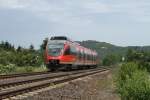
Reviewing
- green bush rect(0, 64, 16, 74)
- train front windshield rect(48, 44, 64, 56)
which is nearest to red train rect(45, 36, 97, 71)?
train front windshield rect(48, 44, 64, 56)

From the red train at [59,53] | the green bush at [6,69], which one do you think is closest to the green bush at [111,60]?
the red train at [59,53]

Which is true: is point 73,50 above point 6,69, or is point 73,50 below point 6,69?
above

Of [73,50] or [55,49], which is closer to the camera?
[55,49]

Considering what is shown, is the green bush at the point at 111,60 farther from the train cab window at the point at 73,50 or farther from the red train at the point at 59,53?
the red train at the point at 59,53

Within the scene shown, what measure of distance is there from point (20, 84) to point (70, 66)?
26.1 metres

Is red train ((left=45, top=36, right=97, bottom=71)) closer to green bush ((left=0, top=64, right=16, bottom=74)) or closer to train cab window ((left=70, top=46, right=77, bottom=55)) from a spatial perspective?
train cab window ((left=70, top=46, right=77, bottom=55))

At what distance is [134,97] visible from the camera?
16.9 m

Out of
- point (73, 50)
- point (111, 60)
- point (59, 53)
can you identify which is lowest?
point (111, 60)

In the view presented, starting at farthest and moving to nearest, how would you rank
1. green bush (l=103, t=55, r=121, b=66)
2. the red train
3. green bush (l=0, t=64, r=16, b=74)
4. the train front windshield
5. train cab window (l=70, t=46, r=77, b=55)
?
1. green bush (l=103, t=55, r=121, b=66)
2. train cab window (l=70, t=46, r=77, b=55)
3. the train front windshield
4. the red train
5. green bush (l=0, t=64, r=16, b=74)

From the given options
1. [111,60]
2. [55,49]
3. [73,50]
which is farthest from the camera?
[111,60]

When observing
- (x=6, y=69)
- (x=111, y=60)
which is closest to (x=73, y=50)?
(x=6, y=69)

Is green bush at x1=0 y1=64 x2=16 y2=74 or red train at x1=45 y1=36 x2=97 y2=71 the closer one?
green bush at x1=0 y1=64 x2=16 y2=74

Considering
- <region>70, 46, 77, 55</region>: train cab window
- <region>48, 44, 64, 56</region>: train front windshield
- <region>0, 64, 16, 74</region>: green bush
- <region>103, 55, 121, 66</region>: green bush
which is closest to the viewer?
<region>0, 64, 16, 74</region>: green bush

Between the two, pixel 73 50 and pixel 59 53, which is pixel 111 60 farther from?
pixel 59 53
